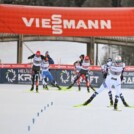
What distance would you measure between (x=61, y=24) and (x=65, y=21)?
0.39 metres

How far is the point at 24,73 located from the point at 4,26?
3.91m

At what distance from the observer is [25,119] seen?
11867 millimetres

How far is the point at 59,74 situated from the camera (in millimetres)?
27859

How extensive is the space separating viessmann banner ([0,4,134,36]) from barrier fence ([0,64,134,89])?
317 cm

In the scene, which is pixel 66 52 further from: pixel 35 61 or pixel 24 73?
pixel 35 61

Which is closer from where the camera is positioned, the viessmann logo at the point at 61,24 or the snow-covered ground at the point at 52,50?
the viessmann logo at the point at 61,24

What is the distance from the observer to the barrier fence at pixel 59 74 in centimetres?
2716

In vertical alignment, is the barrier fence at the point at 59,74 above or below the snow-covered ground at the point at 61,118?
above

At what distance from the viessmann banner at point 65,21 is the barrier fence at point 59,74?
10.4 ft

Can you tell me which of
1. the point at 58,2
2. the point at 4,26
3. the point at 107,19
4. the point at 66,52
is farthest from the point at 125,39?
the point at 58,2

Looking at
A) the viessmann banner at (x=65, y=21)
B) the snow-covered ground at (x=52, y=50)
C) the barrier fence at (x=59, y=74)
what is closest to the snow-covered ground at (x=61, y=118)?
the barrier fence at (x=59, y=74)

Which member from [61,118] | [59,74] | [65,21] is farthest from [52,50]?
[61,118]

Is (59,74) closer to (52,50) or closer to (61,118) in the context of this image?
(61,118)

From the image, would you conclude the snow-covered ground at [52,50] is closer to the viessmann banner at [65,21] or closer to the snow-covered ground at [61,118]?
the viessmann banner at [65,21]
